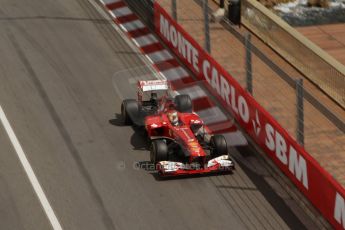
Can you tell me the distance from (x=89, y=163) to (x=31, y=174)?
1.19 metres

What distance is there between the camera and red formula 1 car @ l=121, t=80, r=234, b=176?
55.2 ft

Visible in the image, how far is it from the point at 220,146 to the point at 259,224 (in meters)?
2.08

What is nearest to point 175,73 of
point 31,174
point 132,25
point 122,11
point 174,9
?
point 174,9

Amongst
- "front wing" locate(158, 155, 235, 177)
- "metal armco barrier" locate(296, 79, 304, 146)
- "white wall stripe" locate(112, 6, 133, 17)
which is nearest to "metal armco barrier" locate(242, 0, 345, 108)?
"metal armco barrier" locate(296, 79, 304, 146)

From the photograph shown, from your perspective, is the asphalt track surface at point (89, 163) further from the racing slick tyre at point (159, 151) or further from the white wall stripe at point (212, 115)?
the white wall stripe at point (212, 115)

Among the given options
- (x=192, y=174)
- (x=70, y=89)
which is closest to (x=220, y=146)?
(x=192, y=174)

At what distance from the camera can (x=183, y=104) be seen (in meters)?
18.6

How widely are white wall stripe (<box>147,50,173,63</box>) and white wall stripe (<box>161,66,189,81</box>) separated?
708 mm

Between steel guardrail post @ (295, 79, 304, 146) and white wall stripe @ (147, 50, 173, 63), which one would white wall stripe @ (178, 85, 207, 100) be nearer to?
white wall stripe @ (147, 50, 173, 63)

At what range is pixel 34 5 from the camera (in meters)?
25.5

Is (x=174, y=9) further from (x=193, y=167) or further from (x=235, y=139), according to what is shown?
(x=193, y=167)

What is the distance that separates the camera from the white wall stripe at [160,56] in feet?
74.6

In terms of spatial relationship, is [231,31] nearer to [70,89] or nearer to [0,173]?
[70,89]

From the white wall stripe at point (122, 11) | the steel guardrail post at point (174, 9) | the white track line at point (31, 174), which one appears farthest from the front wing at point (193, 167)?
the white wall stripe at point (122, 11)
